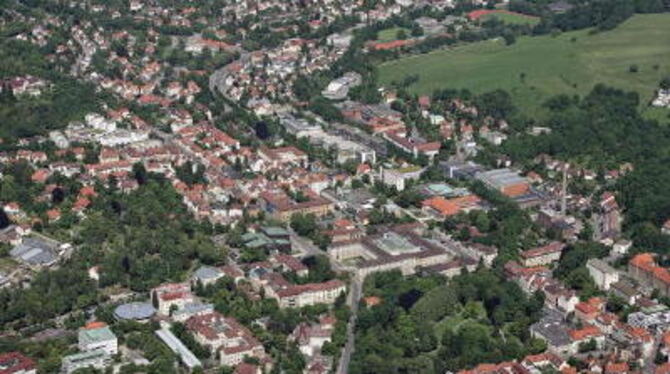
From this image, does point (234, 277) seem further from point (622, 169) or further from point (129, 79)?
point (129, 79)

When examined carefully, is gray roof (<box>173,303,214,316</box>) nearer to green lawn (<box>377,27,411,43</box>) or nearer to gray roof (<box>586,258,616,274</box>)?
gray roof (<box>586,258,616,274</box>)

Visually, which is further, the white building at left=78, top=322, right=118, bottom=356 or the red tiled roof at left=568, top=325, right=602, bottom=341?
the red tiled roof at left=568, top=325, right=602, bottom=341

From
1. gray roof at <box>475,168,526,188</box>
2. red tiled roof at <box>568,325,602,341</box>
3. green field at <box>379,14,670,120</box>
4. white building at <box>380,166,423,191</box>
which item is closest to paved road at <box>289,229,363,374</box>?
red tiled roof at <box>568,325,602,341</box>

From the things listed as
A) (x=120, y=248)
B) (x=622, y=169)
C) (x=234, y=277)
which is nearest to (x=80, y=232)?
(x=120, y=248)

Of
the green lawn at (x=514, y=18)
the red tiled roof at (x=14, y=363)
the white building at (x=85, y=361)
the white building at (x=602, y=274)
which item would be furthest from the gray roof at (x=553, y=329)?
the green lawn at (x=514, y=18)

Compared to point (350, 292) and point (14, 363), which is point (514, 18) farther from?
point (14, 363)
